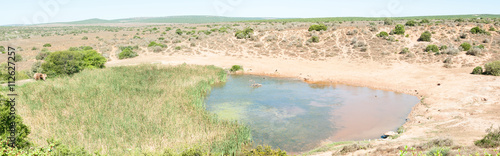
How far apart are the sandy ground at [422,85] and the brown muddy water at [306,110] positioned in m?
1.56

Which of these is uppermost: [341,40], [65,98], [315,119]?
[341,40]

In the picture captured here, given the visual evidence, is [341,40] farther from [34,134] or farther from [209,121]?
[34,134]

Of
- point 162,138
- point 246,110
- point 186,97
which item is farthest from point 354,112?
point 162,138

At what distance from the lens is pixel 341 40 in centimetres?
4356

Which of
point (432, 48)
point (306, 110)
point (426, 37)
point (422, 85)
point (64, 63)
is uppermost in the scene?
point (426, 37)

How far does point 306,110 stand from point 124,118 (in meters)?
10.9

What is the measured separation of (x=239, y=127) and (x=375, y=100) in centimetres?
1256

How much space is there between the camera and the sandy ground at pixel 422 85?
40.7 feet

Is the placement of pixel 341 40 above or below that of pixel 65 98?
above

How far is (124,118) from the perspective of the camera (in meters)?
12.8

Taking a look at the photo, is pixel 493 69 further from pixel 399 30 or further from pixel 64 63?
pixel 64 63

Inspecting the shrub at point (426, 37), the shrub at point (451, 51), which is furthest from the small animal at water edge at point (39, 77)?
the shrub at point (426, 37)

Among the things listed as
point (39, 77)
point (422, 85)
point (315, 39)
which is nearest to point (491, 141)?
point (422, 85)

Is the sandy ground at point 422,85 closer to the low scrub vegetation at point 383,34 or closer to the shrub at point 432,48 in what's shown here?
the shrub at point 432,48
